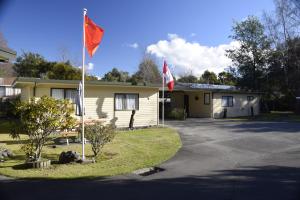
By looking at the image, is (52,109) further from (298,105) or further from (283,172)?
(298,105)

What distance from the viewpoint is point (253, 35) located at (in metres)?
41.3

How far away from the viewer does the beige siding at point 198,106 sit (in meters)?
28.9

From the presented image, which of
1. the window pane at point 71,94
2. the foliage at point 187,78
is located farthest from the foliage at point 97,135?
the foliage at point 187,78

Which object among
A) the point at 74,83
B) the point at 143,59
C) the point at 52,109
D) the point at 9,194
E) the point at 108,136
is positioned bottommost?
the point at 9,194

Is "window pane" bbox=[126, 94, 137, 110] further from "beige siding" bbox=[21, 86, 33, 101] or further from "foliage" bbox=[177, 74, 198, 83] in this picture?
"foliage" bbox=[177, 74, 198, 83]

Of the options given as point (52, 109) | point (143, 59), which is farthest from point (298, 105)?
point (52, 109)

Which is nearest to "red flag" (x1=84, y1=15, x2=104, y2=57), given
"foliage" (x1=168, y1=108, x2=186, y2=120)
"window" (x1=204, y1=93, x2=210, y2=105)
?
"foliage" (x1=168, y1=108, x2=186, y2=120)

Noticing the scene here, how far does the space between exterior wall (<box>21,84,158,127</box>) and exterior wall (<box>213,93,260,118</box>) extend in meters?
9.67

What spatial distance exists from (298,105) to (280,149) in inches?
1021

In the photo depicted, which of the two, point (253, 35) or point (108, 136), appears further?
point (253, 35)

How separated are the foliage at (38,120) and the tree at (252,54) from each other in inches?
1327

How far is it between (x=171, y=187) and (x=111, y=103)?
12785mm

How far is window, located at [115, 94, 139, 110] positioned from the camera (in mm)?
19422

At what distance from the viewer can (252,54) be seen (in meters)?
40.9
